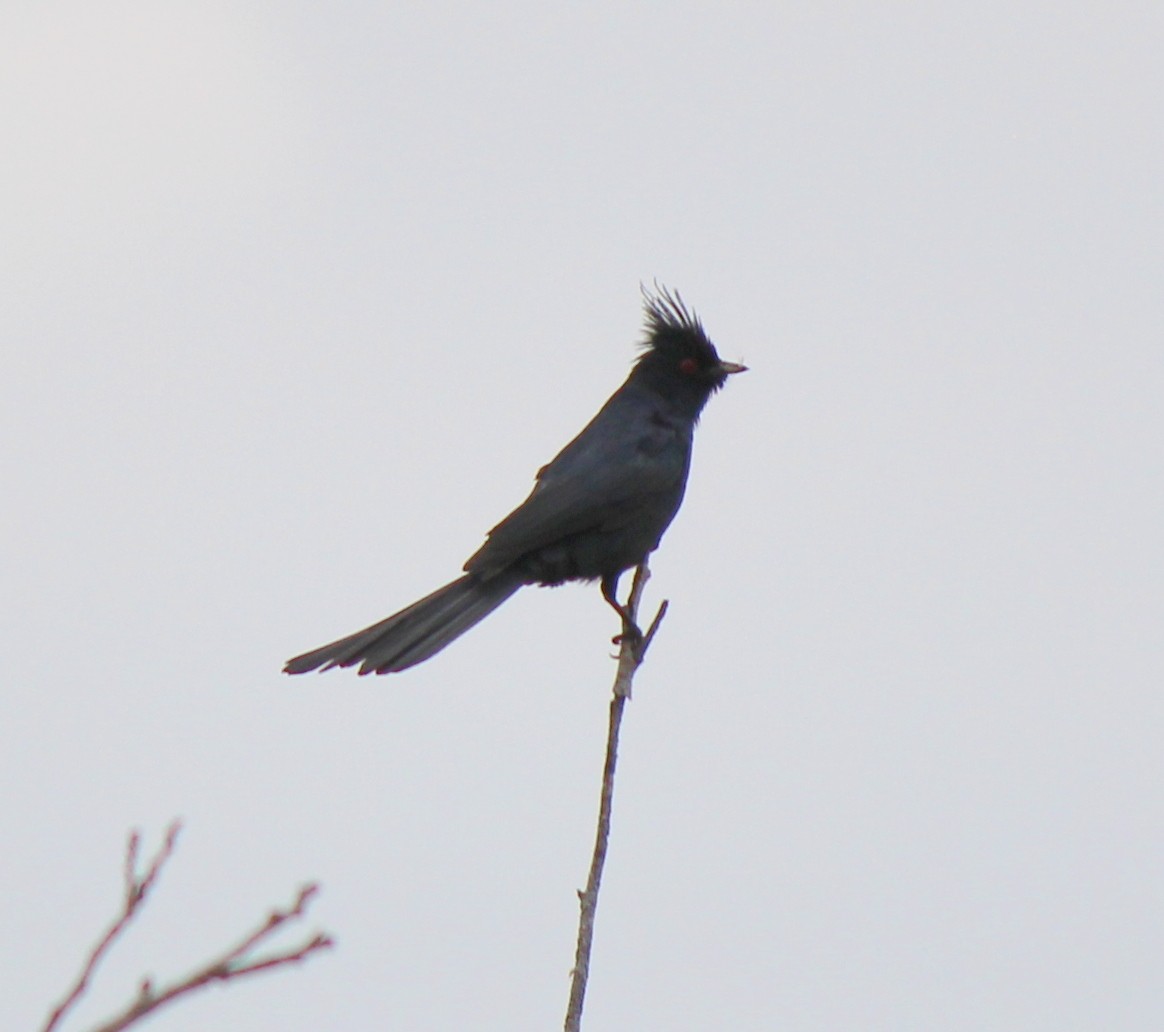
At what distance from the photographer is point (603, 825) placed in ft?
12.3

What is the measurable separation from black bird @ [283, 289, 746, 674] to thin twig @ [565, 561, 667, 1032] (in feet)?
5.42

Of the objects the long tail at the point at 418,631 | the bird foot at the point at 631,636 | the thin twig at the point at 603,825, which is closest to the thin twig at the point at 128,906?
the thin twig at the point at 603,825

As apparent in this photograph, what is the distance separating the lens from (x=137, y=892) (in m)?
1.69

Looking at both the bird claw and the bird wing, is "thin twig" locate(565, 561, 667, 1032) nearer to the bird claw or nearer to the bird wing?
the bird claw

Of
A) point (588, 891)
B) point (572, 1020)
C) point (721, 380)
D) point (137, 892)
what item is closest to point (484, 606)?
point (721, 380)

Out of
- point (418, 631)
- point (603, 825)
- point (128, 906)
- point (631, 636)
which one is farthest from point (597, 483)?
point (128, 906)

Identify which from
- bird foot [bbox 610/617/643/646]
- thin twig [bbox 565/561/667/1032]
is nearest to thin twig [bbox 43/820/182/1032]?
thin twig [bbox 565/561/667/1032]

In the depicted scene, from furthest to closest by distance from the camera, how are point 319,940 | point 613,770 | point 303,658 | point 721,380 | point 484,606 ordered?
point 721,380
point 484,606
point 303,658
point 613,770
point 319,940

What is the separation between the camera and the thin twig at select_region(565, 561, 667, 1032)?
325 cm

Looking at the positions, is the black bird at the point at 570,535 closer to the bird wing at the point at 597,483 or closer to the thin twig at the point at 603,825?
the bird wing at the point at 597,483

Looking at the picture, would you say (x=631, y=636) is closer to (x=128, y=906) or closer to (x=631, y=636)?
(x=631, y=636)

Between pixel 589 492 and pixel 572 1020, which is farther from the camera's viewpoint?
pixel 589 492

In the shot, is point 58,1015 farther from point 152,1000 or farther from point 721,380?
point 721,380

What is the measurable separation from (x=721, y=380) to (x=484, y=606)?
6.25 ft
